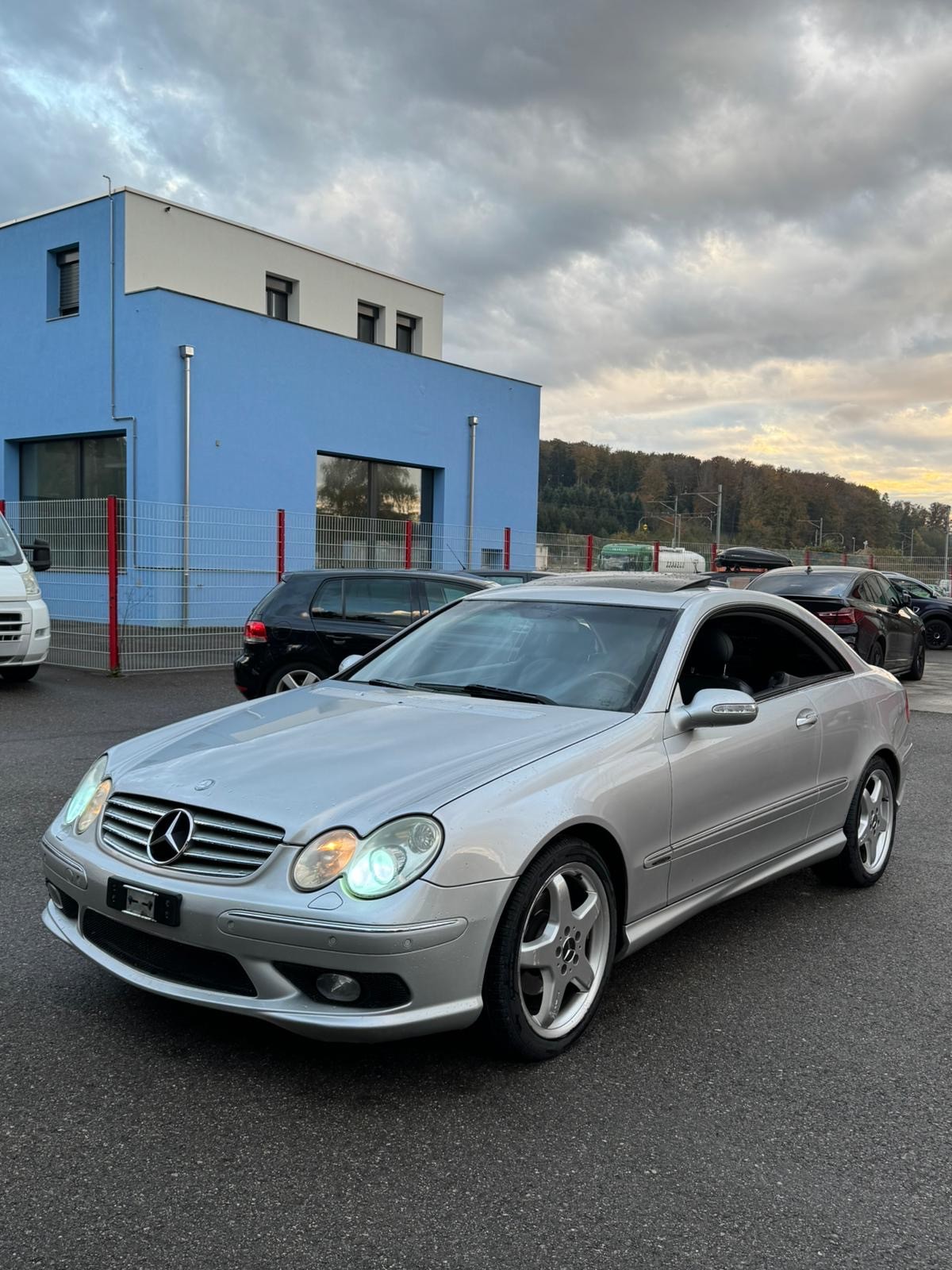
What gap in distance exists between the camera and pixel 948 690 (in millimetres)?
13148

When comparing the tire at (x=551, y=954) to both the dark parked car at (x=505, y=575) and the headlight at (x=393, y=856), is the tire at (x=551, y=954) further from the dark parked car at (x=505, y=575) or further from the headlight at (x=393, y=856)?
the dark parked car at (x=505, y=575)

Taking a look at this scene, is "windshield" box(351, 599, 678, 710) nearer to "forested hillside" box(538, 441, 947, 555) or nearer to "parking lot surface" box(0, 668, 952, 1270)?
"parking lot surface" box(0, 668, 952, 1270)

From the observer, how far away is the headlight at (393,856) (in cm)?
272

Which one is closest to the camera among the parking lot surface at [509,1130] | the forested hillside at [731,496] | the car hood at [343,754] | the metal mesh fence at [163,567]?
the parking lot surface at [509,1130]

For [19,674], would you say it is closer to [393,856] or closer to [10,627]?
[10,627]

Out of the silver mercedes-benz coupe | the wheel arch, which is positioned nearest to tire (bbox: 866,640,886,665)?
the silver mercedes-benz coupe

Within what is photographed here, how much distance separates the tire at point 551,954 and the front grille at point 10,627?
8938mm

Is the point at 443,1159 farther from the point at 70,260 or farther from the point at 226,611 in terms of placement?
the point at 70,260

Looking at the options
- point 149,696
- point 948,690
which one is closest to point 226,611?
point 149,696

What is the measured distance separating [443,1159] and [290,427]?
18339mm

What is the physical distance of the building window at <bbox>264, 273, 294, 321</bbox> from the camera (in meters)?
23.2

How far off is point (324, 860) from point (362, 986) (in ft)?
1.09

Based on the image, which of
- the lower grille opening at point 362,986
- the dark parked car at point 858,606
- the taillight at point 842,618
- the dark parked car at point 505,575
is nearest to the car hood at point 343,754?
the lower grille opening at point 362,986

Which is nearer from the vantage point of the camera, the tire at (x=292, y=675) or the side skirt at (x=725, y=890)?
the side skirt at (x=725, y=890)
